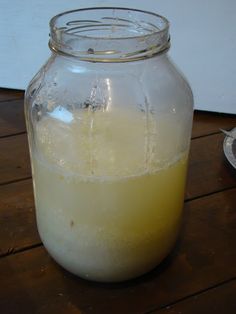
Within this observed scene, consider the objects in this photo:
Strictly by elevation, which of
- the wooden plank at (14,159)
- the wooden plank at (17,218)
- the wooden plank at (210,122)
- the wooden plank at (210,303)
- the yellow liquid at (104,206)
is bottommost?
the wooden plank at (210,122)

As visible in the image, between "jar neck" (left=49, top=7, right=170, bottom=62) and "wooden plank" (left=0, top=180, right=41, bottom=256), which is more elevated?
"jar neck" (left=49, top=7, right=170, bottom=62)

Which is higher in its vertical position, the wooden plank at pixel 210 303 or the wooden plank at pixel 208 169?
the wooden plank at pixel 210 303

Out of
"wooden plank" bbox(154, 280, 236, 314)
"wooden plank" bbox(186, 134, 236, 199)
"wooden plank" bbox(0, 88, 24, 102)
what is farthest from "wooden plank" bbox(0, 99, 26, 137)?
"wooden plank" bbox(154, 280, 236, 314)

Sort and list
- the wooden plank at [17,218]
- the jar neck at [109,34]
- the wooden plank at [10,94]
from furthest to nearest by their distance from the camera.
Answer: the wooden plank at [10,94]
the wooden plank at [17,218]
the jar neck at [109,34]

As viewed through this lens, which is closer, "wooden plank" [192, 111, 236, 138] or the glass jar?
the glass jar

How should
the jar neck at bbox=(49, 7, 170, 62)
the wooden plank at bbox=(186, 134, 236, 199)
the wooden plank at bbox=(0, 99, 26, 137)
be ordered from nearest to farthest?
1. the jar neck at bbox=(49, 7, 170, 62)
2. the wooden plank at bbox=(186, 134, 236, 199)
3. the wooden plank at bbox=(0, 99, 26, 137)

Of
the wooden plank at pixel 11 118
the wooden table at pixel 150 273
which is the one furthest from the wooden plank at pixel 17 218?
the wooden plank at pixel 11 118

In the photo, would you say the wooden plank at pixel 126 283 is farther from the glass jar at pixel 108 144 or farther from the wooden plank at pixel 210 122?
the wooden plank at pixel 210 122

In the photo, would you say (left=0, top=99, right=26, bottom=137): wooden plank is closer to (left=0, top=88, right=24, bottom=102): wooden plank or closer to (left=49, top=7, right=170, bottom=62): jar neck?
(left=0, top=88, right=24, bottom=102): wooden plank
